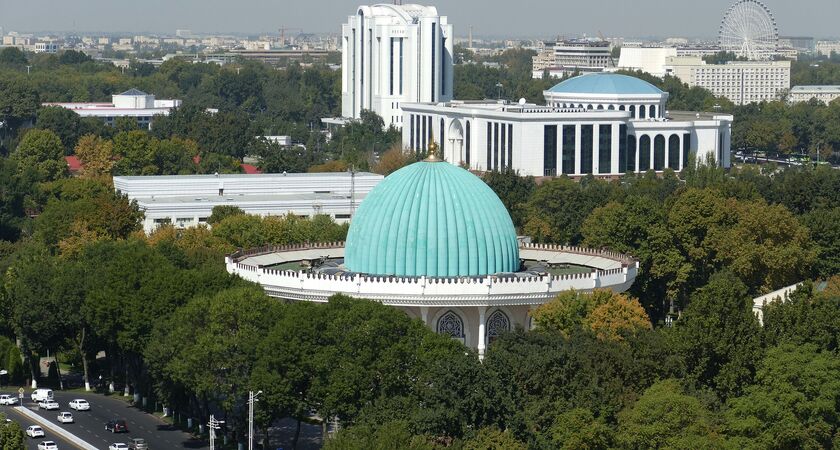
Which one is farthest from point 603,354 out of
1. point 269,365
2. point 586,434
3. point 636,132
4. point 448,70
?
point 448,70

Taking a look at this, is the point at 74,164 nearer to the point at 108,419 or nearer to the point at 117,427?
the point at 108,419

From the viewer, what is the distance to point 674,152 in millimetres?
152500

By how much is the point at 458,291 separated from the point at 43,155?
71849mm

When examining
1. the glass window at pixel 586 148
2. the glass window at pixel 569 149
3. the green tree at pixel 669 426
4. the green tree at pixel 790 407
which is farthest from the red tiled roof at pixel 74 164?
the green tree at pixel 669 426

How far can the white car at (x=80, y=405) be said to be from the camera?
226 feet

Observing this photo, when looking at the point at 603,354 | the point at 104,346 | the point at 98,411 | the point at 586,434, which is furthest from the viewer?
the point at 104,346

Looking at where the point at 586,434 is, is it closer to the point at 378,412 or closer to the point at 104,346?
the point at 378,412

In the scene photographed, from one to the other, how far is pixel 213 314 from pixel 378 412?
8.85 metres

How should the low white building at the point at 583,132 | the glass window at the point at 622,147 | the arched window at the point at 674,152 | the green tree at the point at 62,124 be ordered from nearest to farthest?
the low white building at the point at 583,132
the glass window at the point at 622,147
the arched window at the point at 674,152
the green tree at the point at 62,124

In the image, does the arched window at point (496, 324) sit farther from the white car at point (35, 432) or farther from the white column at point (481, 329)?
the white car at point (35, 432)

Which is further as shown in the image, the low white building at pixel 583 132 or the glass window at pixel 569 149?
the glass window at pixel 569 149

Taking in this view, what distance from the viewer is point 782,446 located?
53.9m

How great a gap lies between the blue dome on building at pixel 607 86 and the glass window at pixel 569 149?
31.8 ft

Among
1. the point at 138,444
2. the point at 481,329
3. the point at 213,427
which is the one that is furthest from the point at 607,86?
the point at 213,427
